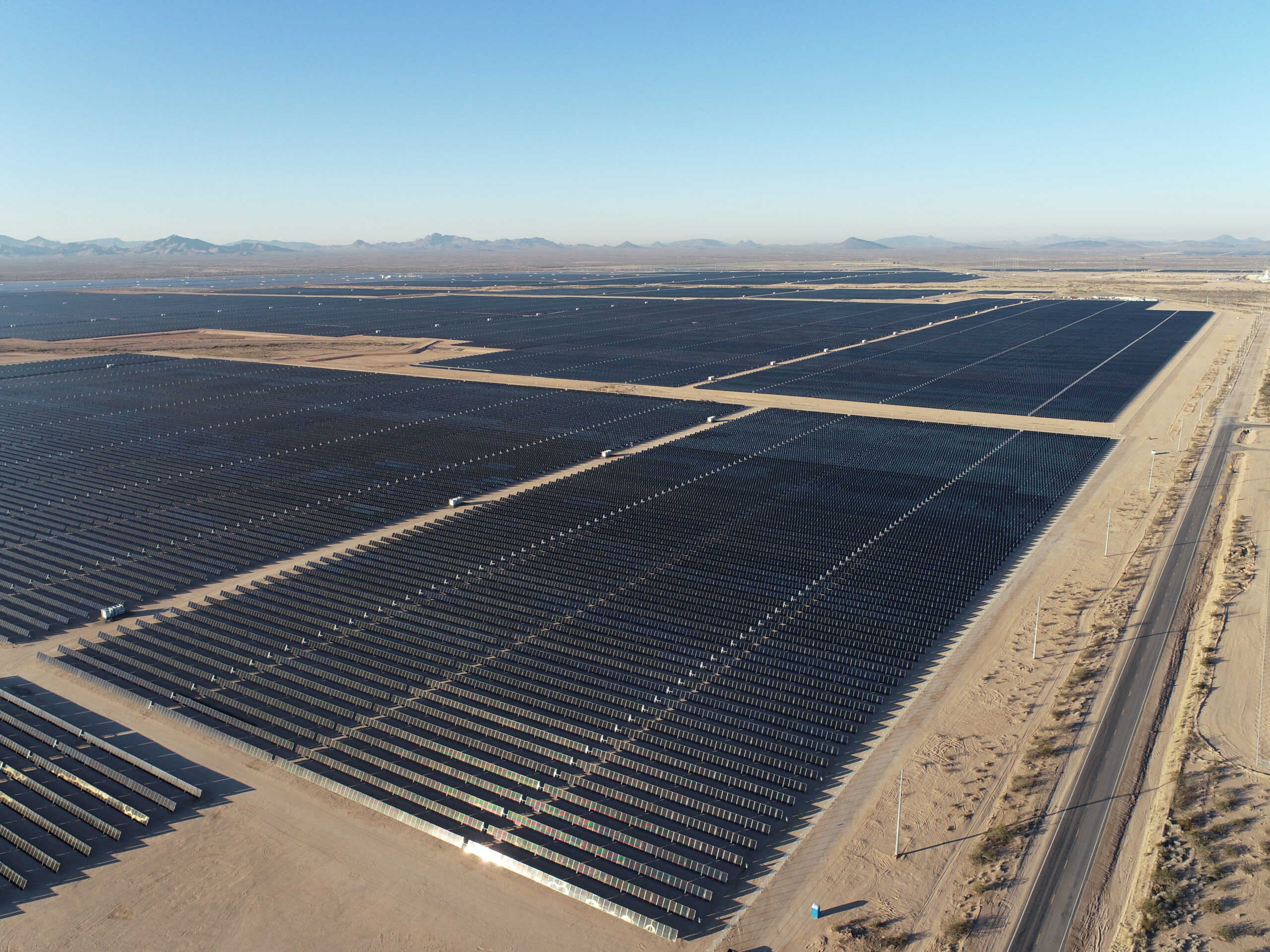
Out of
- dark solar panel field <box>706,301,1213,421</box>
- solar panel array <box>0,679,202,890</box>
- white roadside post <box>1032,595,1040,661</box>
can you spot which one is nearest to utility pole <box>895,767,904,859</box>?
white roadside post <box>1032,595,1040,661</box>

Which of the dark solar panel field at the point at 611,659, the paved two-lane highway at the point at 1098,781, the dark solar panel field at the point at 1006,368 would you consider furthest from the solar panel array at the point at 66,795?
the dark solar panel field at the point at 1006,368

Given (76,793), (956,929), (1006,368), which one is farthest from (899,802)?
(1006,368)

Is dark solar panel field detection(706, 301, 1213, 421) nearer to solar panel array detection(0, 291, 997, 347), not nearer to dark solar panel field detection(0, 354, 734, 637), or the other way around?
dark solar panel field detection(0, 354, 734, 637)

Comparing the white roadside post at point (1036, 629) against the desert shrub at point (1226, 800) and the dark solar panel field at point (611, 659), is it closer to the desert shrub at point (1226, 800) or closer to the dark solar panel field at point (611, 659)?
the dark solar panel field at point (611, 659)

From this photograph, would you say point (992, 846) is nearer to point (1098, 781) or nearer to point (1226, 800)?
point (1098, 781)

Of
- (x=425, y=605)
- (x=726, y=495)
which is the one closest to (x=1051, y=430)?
(x=726, y=495)

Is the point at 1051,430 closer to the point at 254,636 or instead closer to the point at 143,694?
the point at 254,636

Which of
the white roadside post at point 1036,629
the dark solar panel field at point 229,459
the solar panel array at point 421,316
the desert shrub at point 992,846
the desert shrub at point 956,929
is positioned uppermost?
the solar panel array at point 421,316
